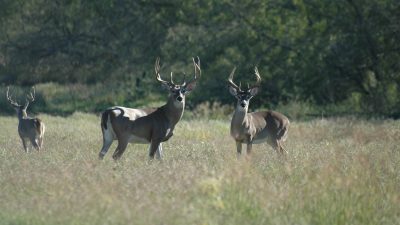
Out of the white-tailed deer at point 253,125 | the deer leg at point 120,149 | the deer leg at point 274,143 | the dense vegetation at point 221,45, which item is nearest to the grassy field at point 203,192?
the deer leg at point 120,149

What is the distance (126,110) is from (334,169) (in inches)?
197

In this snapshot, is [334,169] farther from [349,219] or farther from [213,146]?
[213,146]

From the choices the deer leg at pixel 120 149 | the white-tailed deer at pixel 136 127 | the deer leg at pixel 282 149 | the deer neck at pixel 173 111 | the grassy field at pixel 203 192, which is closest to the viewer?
the grassy field at pixel 203 192

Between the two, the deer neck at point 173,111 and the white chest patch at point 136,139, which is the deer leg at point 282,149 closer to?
the deer neck at point 173,111

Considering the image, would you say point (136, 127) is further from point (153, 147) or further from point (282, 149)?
point (282, 149)

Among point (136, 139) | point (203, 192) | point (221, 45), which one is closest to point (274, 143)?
point (136, 139)

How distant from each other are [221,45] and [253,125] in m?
15.4

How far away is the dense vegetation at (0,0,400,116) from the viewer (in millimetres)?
30484

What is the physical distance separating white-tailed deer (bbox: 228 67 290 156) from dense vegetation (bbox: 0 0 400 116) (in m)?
13.0

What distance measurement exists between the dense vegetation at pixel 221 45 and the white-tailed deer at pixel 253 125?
13.0 m

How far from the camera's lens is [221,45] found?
32.0m

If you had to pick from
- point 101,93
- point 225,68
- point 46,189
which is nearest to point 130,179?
point 46,189

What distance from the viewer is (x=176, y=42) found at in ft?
110

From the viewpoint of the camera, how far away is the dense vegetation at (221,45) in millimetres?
30484
